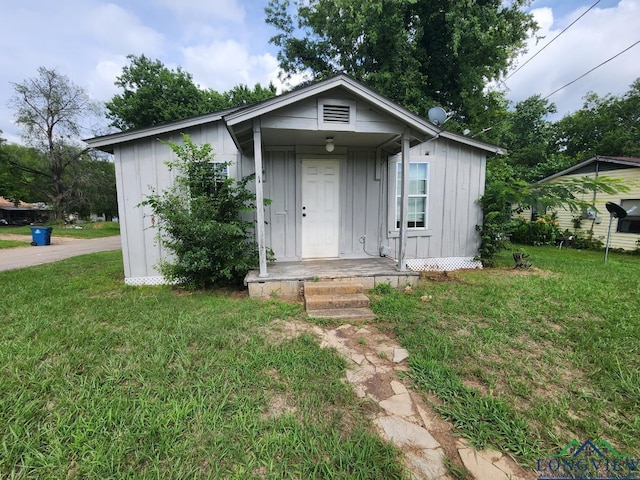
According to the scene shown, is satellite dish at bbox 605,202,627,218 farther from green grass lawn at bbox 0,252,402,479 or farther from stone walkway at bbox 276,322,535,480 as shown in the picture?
green grass lawn at bbox 0,252,402,479

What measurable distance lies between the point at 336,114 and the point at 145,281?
4.49 m

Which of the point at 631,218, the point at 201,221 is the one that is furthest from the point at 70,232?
the point at 631,218

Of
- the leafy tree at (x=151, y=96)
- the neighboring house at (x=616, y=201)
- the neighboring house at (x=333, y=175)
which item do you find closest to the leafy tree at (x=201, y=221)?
the neighboring house at (x=333, y=175)

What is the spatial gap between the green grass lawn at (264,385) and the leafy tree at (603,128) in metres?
22.3

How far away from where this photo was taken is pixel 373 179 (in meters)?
5.49

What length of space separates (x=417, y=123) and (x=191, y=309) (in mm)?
4273

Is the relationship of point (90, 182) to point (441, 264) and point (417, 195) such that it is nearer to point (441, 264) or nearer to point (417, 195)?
point (417, 195)

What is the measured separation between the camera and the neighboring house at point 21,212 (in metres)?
30.7

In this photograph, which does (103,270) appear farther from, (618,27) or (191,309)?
(618,27)

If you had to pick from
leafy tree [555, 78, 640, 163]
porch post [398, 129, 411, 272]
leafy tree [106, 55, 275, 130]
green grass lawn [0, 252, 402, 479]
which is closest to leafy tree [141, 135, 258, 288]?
green grass lawn [0, 252, 402, 479]

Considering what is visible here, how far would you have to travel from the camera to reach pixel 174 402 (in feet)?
6.01

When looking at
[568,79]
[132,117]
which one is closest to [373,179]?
[568,79]

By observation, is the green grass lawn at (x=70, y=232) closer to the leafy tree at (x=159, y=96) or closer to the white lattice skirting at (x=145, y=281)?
the leafy tree at (x=159, y=96)

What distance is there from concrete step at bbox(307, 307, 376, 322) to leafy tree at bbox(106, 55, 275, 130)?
50.4ft
